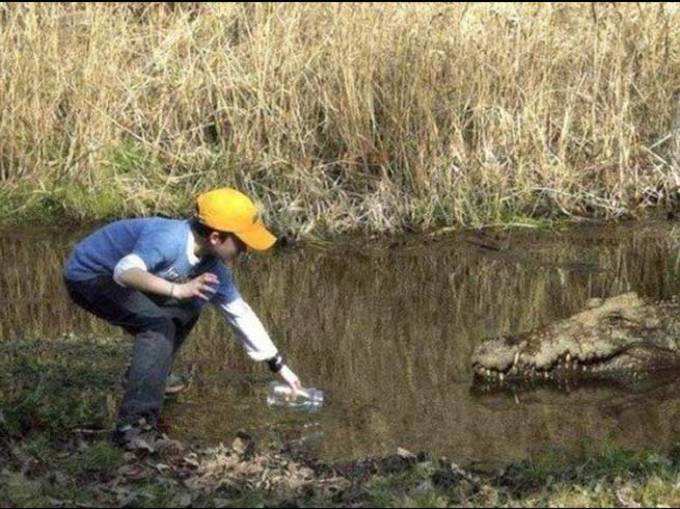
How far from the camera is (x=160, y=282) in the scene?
6391 mm

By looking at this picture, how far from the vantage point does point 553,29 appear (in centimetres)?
1270

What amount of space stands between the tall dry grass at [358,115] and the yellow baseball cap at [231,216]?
5280 mm

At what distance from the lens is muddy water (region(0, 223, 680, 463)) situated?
7.38 meters

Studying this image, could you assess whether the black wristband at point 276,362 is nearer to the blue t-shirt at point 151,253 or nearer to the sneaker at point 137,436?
the blue t-shirt at point 151,253

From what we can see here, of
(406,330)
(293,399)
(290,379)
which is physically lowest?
(293,399)

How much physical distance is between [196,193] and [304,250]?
1277 millimetres

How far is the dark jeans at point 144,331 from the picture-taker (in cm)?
675

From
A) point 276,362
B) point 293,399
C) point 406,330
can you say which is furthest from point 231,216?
point 406,330

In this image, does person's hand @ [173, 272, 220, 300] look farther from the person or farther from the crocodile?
the crocodile

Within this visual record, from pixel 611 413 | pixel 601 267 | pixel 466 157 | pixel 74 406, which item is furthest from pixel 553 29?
pixel 74 406

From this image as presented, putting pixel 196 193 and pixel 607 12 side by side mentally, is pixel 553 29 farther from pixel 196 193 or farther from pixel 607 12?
pixel 196 193

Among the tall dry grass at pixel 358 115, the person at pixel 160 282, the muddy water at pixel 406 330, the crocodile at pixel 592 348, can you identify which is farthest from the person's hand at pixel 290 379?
the tall dry grass at pixel 358 115

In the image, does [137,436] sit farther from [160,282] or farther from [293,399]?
[293,399]

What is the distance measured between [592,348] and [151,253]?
3.00 meters
